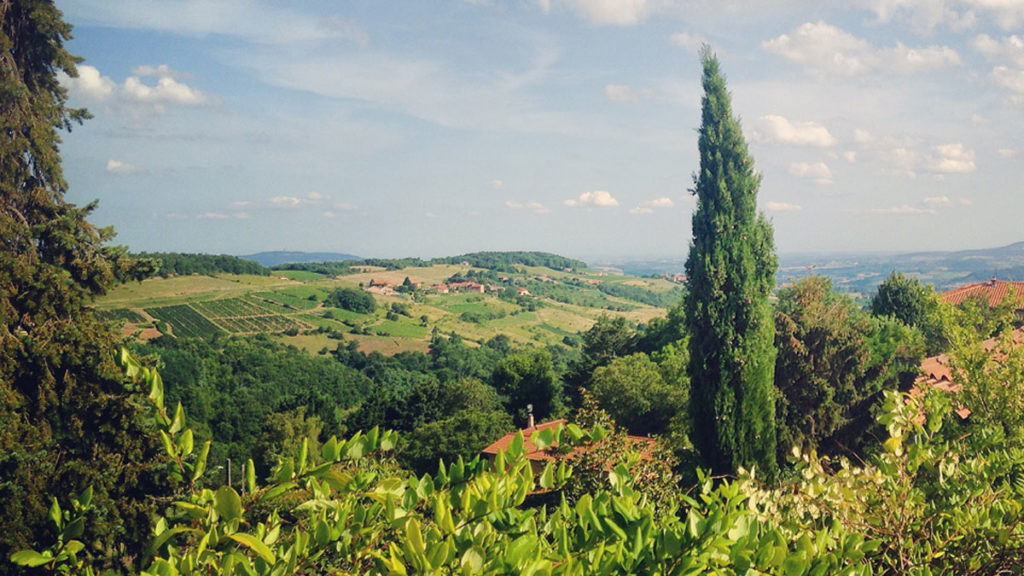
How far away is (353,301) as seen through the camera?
8925 cm

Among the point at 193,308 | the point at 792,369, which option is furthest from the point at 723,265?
the point at 193,308

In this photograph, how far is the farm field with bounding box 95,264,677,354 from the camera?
70312 millimetres

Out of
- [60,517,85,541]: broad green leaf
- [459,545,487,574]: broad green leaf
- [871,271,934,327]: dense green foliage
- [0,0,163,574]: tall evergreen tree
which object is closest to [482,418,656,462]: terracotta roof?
[459,545,487,574]: broad green leaf

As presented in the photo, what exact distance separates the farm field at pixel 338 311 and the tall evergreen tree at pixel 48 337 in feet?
156

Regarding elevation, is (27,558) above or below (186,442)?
below

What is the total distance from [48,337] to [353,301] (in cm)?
8107

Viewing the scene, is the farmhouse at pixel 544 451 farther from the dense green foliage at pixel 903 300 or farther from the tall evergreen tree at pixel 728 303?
the dense green foliage at pixel 903 300

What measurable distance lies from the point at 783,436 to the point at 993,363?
7.00 meters

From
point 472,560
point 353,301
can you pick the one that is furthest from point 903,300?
point 353,301

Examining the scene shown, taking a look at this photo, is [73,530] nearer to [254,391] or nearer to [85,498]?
[85,498]

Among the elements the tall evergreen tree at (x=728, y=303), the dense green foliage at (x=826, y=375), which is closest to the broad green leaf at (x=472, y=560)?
the tall evergreen tree at (x=728, y=303)

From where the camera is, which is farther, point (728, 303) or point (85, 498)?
point (728, 303)

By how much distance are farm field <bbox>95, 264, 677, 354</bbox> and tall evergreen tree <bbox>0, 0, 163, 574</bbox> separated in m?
47.4

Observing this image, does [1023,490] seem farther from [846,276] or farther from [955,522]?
[846,276]
